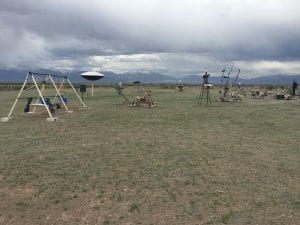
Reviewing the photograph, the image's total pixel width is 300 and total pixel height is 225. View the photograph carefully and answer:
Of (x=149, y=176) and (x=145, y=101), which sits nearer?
(x=149, y=176)

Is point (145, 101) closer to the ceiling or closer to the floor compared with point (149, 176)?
closer to the ceiling

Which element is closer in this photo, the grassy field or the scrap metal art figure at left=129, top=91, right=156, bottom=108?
the grassy field

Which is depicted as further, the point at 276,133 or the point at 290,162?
the point at 276,133

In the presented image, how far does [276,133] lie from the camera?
17641 mm

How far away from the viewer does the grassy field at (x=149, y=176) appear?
8438mm

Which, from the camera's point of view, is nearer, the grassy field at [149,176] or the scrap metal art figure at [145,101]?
the grassy field at [149,176]

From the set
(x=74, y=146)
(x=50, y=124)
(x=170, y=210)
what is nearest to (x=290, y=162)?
(x=170, y=210)

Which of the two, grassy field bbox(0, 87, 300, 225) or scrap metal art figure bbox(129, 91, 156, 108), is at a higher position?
scrap metal art figure bbox(129, 91, 156, 108)

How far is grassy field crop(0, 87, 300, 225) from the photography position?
8.44 meters

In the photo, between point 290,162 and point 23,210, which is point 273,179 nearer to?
point 290,162

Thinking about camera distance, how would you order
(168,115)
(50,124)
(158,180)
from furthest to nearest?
(168,115) → (50,124) → (158,180)

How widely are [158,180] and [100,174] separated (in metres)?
1.51

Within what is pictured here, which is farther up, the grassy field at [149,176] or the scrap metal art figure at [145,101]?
the scrap metal art figure at [145,101]

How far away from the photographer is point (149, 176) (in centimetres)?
1059
